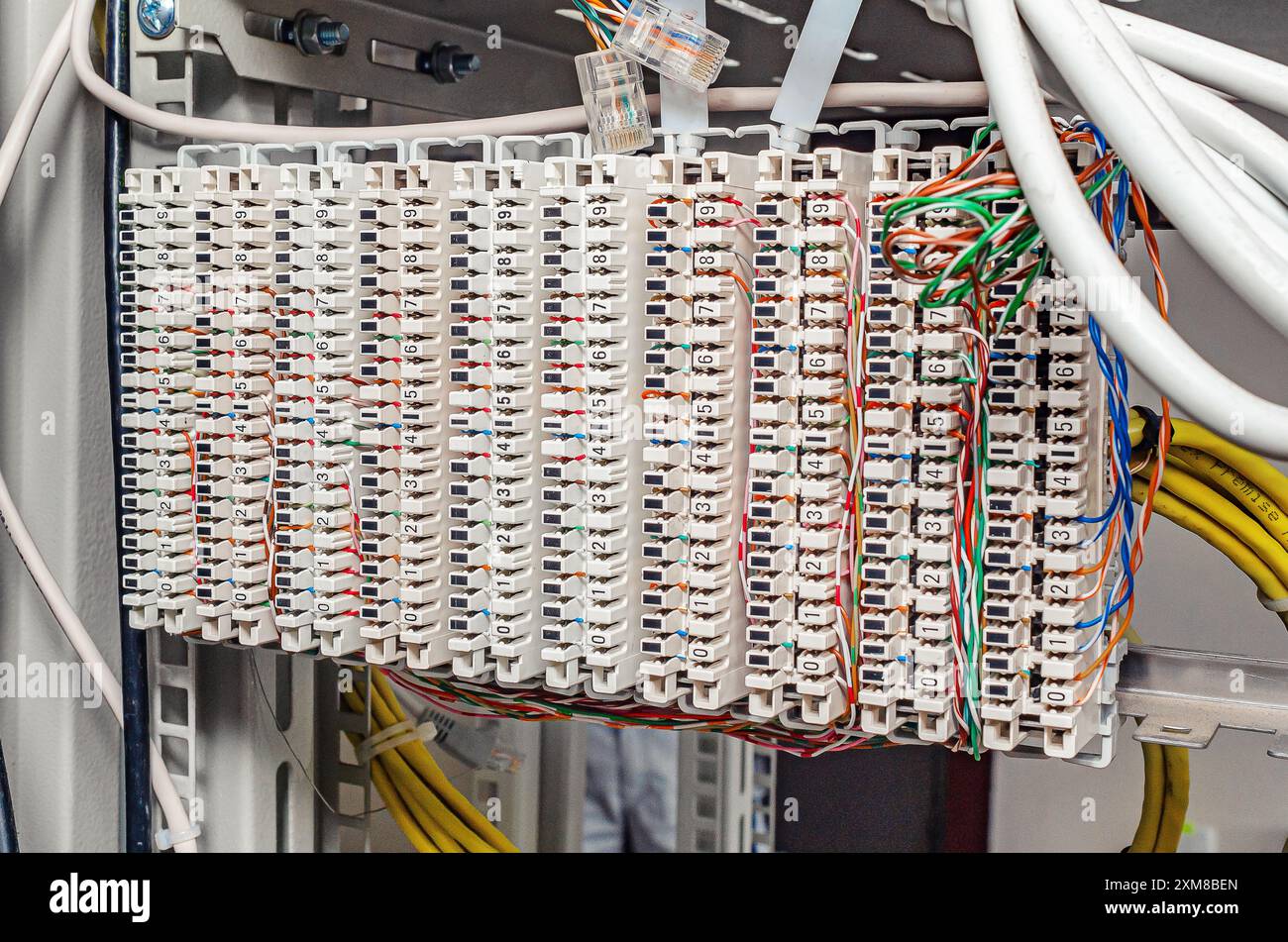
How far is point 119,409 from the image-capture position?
117 cm

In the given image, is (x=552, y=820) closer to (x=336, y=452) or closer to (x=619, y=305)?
(x=336, y=452)

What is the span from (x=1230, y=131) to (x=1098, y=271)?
0.54ft

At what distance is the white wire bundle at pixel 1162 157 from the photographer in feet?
2.07

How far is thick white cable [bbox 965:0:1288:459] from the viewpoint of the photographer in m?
0.63

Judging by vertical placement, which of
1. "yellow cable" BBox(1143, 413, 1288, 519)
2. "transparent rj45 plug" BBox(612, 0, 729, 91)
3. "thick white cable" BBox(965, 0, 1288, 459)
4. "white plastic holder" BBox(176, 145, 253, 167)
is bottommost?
"yellow cable" BBox(1143, 413, 1288, 519)

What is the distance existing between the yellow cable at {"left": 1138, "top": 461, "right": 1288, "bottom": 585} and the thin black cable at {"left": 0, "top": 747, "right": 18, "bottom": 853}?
1.13 m

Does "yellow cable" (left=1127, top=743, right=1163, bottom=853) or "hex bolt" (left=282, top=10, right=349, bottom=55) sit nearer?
"yellow cable" (left=1127, top=743, right=1163, bottom=853)

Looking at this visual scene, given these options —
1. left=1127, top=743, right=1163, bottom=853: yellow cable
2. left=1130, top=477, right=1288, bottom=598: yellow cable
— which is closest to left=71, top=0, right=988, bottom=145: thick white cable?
left=1130, top=477, right=1288, bottom=598: yellow cable

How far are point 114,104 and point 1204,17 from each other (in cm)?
104

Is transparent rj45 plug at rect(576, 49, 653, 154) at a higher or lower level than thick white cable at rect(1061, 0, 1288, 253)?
higher

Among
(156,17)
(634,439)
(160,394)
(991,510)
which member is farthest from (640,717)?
(156,17)

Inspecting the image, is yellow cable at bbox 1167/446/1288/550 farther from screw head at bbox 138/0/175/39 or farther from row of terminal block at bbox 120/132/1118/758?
screw head at bbox 138/0/175/39
